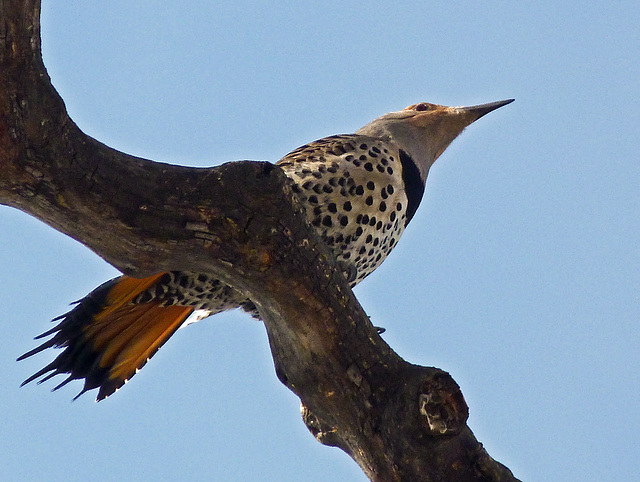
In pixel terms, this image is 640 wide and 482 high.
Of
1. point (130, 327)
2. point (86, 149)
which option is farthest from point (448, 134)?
point (86, 149)

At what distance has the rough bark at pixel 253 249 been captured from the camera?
324 cm

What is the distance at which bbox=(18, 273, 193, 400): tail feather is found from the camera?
4.27m

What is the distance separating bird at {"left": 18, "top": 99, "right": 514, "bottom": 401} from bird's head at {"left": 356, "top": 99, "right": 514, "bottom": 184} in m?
0.50

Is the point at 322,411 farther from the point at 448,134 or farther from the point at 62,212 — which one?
the point at 448,134

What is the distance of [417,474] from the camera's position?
366 cm

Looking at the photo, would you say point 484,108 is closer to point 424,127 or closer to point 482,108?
point 482,108

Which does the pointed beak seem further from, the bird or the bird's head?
the bird

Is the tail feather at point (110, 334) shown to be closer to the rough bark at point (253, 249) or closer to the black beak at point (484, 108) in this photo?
the rough bark at point (253, 249)

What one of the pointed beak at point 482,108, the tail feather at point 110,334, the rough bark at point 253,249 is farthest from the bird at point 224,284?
the pointed beak at point 482,108

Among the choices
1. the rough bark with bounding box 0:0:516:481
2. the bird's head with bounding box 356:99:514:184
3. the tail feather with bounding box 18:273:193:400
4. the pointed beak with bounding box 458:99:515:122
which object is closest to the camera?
the rough bark with bounding box 0:0:516:481

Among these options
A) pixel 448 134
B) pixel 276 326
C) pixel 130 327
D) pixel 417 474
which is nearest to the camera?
pixel 417 474

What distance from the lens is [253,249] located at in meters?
3.59

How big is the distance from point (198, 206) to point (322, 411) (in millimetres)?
1144

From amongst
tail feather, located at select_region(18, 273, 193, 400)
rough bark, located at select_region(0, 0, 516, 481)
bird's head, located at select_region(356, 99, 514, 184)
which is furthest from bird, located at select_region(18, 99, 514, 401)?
rough bark, located at select_region(0, 0, 516, 481)
